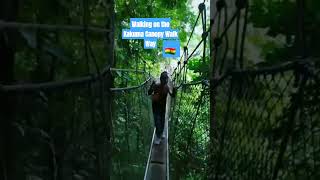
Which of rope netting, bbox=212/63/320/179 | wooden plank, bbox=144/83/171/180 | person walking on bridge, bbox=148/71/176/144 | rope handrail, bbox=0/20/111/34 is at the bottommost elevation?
wooden plank, bbox=144/83/171/180

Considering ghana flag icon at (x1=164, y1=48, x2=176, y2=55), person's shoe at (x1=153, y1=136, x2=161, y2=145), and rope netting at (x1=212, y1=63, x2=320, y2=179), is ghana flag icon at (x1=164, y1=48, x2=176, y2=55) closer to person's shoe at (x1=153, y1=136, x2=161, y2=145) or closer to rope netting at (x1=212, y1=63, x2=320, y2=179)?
person's shoe at (x1=153, y1=136, x2=161, y2=145)

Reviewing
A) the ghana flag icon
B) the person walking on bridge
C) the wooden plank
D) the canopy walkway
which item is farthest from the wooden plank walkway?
the canopy walkway

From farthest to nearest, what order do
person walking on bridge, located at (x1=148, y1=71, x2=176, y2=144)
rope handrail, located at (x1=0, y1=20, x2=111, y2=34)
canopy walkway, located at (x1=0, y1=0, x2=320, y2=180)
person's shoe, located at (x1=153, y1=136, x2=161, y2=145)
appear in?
person's shoe, located at (x1=153, y1=136, x2=161, y2=145)
person walking on bridge, located at (x1=148, y1=71, x2=176, y2=144)
canopy walkway, located at (x1=0, y1=0, x2=320, y2=180)
rope handrail, located at (x1=0, y1=20, x2=111, y2=34)

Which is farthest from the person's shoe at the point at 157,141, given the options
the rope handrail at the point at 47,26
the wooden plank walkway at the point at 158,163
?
the rope handrail at the point at 47,26

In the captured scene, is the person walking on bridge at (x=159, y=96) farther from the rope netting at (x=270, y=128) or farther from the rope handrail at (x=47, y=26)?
the rope handrail at (x=47, y=26)

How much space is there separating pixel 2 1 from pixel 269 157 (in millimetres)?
875

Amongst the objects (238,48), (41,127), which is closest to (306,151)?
(238,48)

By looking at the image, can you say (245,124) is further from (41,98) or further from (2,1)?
(2,1)

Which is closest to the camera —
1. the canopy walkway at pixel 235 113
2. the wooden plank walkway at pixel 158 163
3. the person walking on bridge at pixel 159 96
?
the canopy walkway at pixel 235 113

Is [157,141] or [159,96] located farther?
[157,141]

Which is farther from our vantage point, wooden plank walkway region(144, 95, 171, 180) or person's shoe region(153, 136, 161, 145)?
person's shoe region(153, 136, 161, 145)

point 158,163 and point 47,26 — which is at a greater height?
point 47,26

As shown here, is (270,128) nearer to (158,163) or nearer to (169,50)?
(158,163)

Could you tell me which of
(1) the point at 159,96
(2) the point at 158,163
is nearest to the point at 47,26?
(2) the point at 158,163
